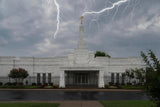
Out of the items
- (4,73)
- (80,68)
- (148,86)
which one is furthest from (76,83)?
(148,86)

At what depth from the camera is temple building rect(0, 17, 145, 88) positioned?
3928cm

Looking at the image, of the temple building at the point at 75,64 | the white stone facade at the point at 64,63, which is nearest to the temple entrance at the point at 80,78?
the temple building at the point at 75,64

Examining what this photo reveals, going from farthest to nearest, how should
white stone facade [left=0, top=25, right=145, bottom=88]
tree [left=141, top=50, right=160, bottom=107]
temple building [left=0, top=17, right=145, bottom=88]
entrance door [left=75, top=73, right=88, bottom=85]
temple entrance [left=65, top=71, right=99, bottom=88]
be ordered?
entrance door [left=75, top=73, right=88, bottom=85] < temple entrance [left=65, top=71, right=99, bottom=88] < white stone facade [left=0, top=25, right=145, bottom=88] < temple building [left=0, top=17, right=145, bottom=88] < tree [left=141, top=50, right=160, bottom=107]

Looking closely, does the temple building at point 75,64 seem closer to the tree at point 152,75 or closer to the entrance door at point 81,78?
the entrance door at point 81,78

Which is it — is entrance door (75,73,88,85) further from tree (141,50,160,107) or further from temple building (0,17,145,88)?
→ tree (141,50,160,107)

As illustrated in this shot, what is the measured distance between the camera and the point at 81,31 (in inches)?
1603

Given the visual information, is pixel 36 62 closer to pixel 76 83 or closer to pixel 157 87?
pixel 76 83

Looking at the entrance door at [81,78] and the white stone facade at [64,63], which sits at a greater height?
the white stone facade at [64,63]

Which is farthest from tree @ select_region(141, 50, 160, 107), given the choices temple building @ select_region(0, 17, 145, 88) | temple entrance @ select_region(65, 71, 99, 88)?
temple entrance @ select_region(65, 71, 99, 88)

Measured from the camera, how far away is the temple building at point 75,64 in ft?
129

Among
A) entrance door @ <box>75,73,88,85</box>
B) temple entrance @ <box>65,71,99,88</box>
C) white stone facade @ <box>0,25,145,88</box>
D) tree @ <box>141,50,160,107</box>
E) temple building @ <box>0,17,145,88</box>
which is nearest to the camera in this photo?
tree @ <box>141,50,160,107</box>

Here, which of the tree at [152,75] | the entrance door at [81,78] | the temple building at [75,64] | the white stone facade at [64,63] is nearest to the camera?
the tree at [152,75]

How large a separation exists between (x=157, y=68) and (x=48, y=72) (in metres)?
38.2

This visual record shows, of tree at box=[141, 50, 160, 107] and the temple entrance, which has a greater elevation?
tree at box=[141, 50, 160, 107]
